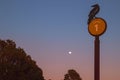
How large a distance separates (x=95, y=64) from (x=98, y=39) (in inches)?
18.0

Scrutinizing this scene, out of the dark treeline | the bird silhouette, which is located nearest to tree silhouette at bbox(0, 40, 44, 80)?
the dark treeline

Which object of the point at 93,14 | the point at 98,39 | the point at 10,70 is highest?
the point at 10,70

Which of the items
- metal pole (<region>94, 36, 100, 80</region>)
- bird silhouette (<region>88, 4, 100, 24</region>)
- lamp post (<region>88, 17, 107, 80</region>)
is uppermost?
bird silhouette (<region>88, 4, 100, 24</region>)

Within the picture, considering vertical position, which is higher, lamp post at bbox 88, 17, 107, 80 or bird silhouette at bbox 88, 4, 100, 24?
bird silhouette at bbox 88, 4, 100, 24

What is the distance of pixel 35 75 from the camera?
45.2m

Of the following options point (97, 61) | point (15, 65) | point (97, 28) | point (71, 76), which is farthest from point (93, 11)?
point (71, 76)

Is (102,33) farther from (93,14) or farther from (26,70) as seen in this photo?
(26,70)

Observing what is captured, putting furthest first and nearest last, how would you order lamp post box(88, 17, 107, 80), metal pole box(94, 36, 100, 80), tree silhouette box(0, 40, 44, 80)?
tree silhouette box(0, 40, 44, 80)
lamp post box(88, 17, 107, 80)
metal pole box(94, 36, 100, 80)

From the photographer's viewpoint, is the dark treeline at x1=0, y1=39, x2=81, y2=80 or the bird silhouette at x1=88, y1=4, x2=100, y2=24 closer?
the bird silhouette at x1=88, y1=4, x2=100, y2=24

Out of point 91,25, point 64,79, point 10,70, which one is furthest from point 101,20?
point 64,79

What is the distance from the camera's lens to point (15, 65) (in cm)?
4331

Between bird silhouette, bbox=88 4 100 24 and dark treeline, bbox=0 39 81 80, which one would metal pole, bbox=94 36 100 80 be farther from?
dark treeline, bbox=0 39 81 80

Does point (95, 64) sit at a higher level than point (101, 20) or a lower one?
lower

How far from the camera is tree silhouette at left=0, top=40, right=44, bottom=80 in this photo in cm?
4294
